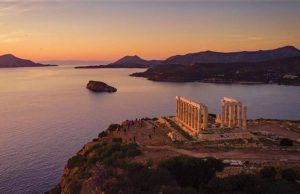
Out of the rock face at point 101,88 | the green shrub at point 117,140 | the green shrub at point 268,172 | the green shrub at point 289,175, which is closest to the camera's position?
the green shrub at point 289,175

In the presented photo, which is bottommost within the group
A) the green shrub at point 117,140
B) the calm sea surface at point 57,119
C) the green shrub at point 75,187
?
Answer: the calm sea surface at point 57,119

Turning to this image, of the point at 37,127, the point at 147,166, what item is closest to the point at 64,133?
the point at 37,127

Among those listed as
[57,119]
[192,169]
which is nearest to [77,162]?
[192,169]

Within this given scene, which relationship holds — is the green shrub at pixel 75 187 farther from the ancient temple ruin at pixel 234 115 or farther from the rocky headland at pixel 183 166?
the ancient temple ruin at pixel 234 115

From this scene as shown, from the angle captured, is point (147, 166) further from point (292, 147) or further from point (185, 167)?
point (292, 147)

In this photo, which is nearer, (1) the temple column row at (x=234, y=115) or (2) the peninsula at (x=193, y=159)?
(2) the peninsula at (x=193, y=159)

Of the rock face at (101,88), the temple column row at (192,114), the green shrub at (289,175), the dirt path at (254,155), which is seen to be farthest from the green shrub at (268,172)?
the rock face at (101,88)

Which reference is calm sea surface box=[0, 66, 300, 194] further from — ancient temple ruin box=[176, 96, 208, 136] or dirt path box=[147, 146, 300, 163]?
dirt path box=[147, 146, 300, 163]

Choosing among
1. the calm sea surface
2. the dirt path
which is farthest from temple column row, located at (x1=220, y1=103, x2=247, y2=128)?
the calm sea surface
